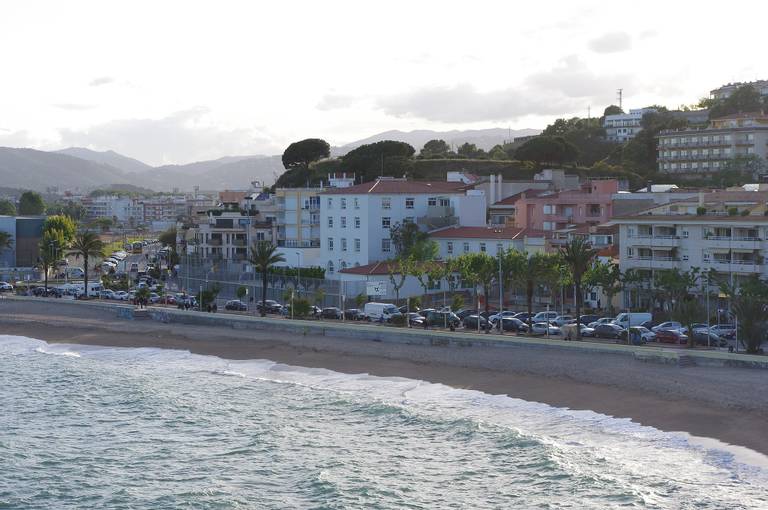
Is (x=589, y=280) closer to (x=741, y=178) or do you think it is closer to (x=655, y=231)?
(x=655, y=231)

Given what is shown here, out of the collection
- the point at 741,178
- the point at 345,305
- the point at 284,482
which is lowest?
the point at 284,482

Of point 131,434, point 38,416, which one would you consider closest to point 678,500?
point 131,434

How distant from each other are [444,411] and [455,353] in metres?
8.75

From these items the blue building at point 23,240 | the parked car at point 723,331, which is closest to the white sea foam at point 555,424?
the parked car at point 723,331

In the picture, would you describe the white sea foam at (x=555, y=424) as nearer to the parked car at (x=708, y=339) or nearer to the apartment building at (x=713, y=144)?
the parked car at (x=708, y=339)

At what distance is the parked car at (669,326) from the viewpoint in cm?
4291

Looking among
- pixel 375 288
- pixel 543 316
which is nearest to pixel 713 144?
pixel 375 288

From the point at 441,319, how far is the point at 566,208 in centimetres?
2828

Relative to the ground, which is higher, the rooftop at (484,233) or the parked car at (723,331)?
the rooftop at (484,233)

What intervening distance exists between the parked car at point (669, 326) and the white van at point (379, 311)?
14.1m

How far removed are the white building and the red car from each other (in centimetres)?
2887

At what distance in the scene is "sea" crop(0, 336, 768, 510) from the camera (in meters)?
23.5

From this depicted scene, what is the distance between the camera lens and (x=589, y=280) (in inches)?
1982

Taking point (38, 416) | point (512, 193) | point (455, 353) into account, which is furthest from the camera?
point (512, 193)
